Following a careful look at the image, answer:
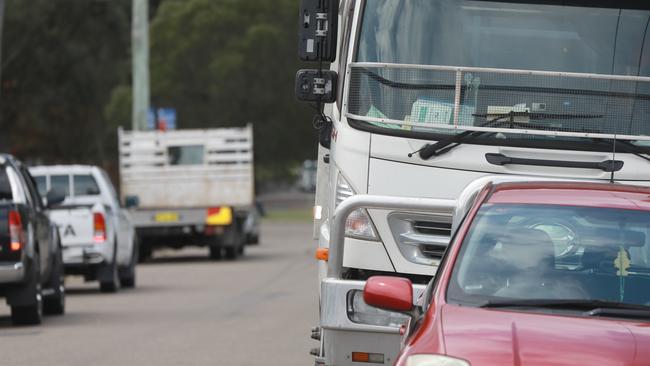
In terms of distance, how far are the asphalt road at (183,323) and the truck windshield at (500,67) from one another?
351 centimetres

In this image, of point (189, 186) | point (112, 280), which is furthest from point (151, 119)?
point (112, 280)

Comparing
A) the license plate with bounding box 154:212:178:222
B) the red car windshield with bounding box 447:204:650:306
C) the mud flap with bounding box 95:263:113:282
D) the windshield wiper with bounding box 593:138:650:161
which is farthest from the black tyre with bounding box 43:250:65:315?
the license plate with bounding box 154:212:178:222


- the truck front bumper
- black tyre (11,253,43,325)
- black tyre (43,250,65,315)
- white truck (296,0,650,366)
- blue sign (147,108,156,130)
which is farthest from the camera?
blue sign (147,108,156,130)

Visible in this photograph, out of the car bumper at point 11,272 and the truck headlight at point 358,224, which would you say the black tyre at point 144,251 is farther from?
the truck headlight at point 358,224

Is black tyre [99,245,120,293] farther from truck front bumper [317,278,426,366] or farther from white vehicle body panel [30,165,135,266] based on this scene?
truck front bumper [317,278,426,366]

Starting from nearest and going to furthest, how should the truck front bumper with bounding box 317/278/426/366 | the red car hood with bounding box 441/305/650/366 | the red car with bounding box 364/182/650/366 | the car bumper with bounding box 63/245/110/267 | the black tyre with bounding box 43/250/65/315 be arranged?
1. the red car hood with bounding box 441/305/650/366
2. the red car with bounding box 364/182/650/366
3. the truck front bumper with bounding box 317/278/426/366
4. the black tyre with bounding box 43/250/65/315
5. the car bumper with bounding box 63/245/110/267

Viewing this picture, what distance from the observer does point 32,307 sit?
16859 millimetres

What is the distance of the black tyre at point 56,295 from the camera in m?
18.2

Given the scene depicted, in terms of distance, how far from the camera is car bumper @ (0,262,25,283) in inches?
630

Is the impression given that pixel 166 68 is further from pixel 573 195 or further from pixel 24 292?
pixel 573 195

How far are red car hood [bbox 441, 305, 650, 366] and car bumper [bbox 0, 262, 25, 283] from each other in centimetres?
999

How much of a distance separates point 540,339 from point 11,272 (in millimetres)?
10475

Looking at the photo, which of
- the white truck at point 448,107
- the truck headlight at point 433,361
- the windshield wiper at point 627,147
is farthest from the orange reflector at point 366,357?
the truck headlight at point 433,361

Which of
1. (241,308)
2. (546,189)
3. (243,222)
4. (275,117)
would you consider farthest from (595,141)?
(275,117)
